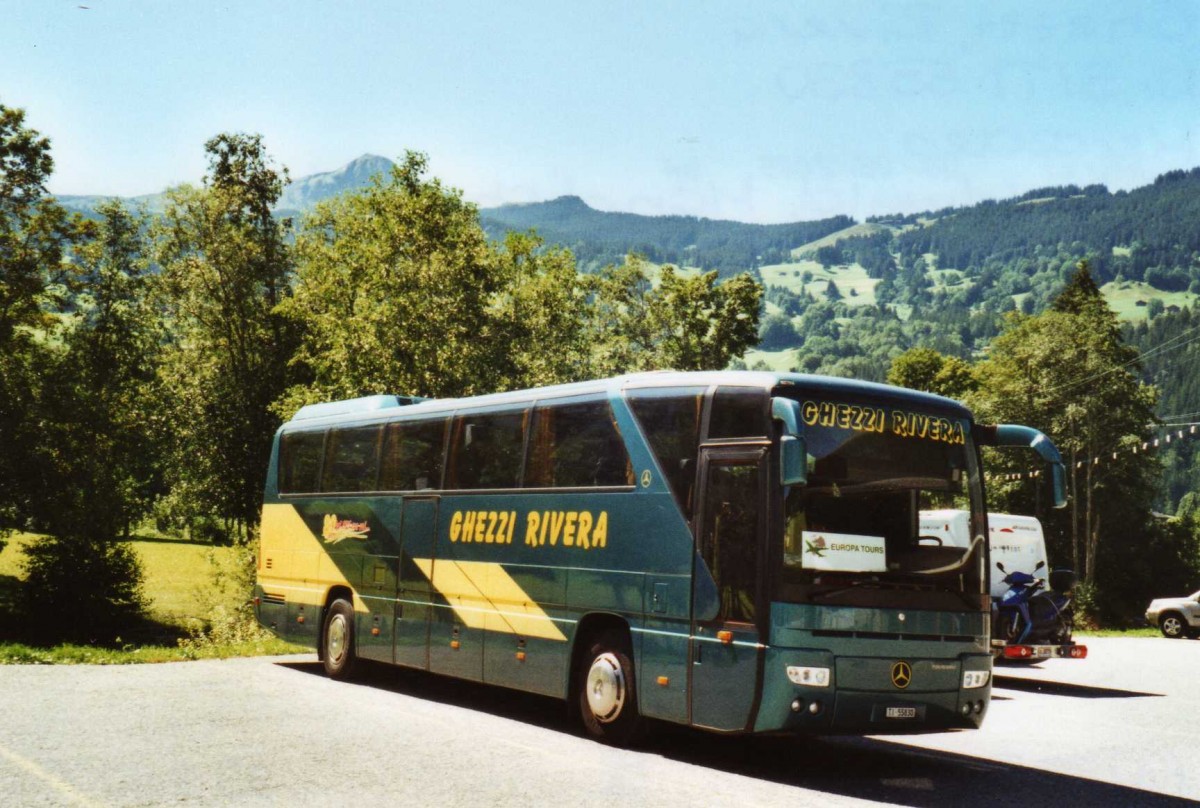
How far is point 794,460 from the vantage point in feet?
28.2

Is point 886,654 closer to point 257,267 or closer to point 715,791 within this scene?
point 715,791

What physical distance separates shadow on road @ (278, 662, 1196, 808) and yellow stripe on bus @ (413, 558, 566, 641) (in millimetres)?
1013

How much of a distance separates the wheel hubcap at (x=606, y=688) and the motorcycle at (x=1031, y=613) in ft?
34.9

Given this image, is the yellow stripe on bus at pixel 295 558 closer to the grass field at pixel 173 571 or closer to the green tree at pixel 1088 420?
the grass field at pixel 173 571

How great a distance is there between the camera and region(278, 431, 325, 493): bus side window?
1688cm

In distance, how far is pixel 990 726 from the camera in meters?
13.2

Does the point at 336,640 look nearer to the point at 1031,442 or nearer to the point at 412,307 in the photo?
the point at 1031,442

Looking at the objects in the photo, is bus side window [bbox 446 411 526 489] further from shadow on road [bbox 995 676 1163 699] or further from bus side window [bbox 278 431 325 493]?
shadow on road [bbox 995 676 1163 699]

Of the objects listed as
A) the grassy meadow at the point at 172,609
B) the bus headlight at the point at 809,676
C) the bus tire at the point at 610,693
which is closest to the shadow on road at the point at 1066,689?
the bus tire at the point at 610,693

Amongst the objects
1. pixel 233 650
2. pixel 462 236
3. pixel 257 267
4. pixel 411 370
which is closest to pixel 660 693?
pixel 233 650

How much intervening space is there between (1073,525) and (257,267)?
40753mm

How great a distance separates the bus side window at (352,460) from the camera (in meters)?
15.5

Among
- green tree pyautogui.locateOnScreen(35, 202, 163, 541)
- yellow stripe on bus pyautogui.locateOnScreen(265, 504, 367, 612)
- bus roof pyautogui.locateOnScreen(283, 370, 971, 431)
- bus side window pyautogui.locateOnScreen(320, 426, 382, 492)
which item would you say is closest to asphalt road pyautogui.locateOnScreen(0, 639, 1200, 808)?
yellow stripe on bus pyautogui.locateOnScreen(265, 504, 367, 612)

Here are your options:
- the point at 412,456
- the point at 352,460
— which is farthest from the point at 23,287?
the point at 412,456
